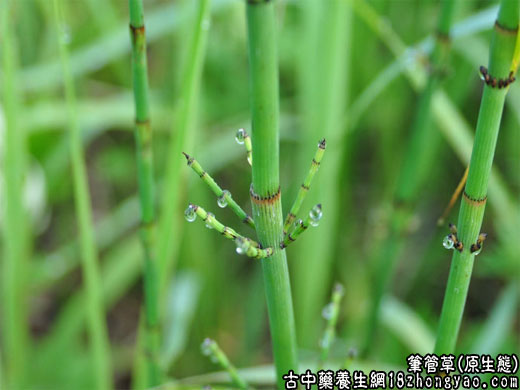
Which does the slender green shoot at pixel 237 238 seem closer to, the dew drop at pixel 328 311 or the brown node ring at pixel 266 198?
the brown node ring at pixel 266 198

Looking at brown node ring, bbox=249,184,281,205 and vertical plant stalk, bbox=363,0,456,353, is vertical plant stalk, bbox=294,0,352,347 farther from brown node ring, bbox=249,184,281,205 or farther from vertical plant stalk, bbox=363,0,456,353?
brown node ring, bbox=249,184,281,205

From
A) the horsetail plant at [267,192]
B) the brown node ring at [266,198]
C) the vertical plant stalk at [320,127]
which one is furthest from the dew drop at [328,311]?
the vertical plant stalk at [320,127]

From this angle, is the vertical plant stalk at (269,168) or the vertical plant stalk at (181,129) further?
the vertical plant stalk at (181,129)

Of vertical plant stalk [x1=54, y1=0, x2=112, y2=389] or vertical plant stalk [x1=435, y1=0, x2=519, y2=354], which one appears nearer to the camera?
vertical plant stalk [x1=435, y1=0, x2=519, y2=354]

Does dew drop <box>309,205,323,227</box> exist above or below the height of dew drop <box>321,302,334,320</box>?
below

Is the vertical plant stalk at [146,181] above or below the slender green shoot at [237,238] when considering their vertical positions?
above

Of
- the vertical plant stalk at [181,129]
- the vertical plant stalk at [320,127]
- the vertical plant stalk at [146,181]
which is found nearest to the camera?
the vertical plant stalk at [146,181]

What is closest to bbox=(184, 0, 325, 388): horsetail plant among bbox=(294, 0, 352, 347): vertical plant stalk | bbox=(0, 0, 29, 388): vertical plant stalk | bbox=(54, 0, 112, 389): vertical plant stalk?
bbox=(54, 0, 112, 389): vertical plant stalk
